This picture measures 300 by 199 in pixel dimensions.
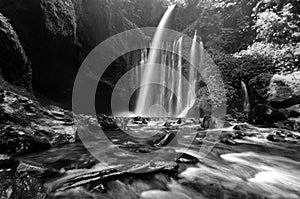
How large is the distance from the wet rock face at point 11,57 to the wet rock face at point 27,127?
6.93 feet

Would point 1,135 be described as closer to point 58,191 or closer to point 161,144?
point 58,191

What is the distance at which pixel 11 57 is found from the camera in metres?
7.23

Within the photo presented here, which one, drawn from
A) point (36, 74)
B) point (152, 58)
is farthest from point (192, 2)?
point (36, 74)

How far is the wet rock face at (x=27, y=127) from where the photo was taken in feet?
11.5

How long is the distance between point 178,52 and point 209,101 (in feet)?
23.3

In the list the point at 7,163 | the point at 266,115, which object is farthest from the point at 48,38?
the point at 266,115

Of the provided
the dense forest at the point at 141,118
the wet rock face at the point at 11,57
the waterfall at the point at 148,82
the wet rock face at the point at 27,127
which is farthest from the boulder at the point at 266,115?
the wet rock face at the point at 11,57

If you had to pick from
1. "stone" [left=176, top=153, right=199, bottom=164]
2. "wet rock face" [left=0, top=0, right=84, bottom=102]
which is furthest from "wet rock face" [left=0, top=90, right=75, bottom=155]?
"wet rock face" [left=0, top=0, right=84, bottom=102]

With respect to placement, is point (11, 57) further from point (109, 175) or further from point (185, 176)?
point (185, 176)

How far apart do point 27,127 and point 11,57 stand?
4059 millimetres

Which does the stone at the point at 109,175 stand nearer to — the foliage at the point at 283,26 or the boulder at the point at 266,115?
the boulder at the point at 266,115

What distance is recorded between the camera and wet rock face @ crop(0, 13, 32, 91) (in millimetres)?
→ 6969

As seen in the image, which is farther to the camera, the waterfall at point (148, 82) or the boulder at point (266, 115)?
the waterfall at point (148, 82)

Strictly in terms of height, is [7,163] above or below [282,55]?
below
